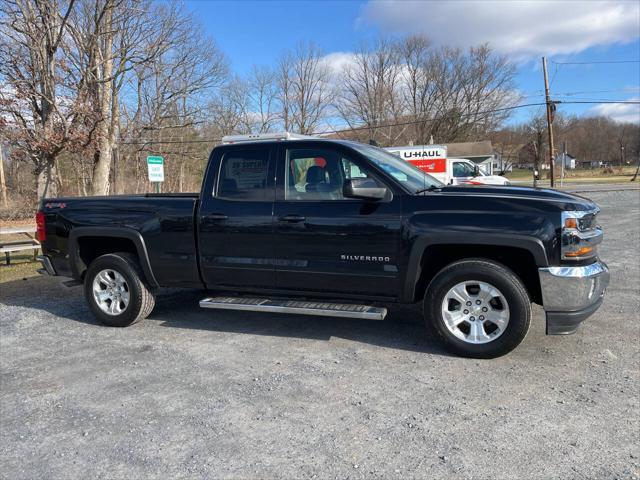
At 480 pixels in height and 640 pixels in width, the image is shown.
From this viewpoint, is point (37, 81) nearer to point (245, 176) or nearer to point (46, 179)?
point (46, 179)

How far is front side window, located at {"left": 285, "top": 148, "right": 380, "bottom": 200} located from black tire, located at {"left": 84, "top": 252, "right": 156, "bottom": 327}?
6.39 feet

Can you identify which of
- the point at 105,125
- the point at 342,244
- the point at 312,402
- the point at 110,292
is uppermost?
the point at 105,125

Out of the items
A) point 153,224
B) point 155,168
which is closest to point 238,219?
point 153,224

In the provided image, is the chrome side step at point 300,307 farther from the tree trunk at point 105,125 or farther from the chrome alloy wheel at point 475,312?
the tree trunk at point 105,125

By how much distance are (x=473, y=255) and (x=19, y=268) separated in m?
8.79

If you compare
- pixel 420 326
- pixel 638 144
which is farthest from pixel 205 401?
pixel 638 144

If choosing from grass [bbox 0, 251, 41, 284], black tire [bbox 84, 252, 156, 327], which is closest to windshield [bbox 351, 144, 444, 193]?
black tire [bbox 84, 252, 156, 327]

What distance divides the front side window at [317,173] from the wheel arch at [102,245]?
1764 mm

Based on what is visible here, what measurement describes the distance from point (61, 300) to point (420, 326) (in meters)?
4.88

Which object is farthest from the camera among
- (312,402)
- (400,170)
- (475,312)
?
(400,170)

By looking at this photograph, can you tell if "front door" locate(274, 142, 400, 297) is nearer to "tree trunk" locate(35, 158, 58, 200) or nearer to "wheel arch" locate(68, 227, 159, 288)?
"wheel arch" locate(68, 227, 159, 288)

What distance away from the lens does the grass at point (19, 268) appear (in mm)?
8368

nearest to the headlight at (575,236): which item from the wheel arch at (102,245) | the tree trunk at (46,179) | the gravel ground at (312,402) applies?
the gravel ground at (312,402)

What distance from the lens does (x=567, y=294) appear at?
3.78 metres
